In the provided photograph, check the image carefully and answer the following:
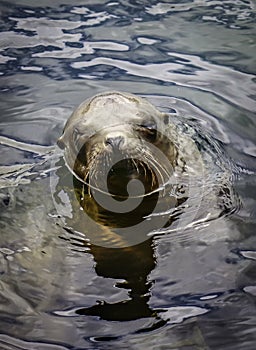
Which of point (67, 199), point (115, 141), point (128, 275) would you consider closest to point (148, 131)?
point (115, 141)

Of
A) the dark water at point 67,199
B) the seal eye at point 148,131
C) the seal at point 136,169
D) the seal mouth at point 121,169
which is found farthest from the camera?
the seal eye at point 148,131

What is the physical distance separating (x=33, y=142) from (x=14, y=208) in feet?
3.57

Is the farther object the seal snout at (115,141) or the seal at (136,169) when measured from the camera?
the seal at (136,169)

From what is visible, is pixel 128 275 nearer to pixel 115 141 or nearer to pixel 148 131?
pixel 115 141

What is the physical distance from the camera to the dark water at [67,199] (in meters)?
3.58

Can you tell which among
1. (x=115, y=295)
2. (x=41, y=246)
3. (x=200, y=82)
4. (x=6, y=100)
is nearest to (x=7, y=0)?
(x=6, y=100)

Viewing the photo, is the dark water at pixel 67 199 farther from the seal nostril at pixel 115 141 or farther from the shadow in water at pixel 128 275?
the seal nostril at pixel 115 141

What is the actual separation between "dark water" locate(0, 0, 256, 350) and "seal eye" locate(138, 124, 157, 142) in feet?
2.03

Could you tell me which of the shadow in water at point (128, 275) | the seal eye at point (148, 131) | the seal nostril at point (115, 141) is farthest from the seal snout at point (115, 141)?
the shadow in water at point (128, 275)

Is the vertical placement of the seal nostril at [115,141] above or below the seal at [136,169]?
above

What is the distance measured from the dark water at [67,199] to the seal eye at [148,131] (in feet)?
2.03

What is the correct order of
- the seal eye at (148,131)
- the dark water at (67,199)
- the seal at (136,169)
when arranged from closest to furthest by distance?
the dark water at (67,199) < the seal at (136,169) < the seal eye at (148,131)

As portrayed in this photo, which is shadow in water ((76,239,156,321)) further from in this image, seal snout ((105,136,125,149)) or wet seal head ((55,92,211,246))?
seal snout ((105,136,125,149))

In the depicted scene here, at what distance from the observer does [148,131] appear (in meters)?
4.42
